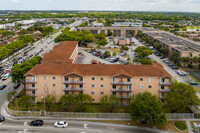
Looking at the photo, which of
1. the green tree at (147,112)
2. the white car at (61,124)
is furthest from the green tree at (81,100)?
the green tree at (147,112)

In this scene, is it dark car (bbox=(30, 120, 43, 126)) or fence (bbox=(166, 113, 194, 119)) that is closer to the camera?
dark car (bbox=(30, 120, 43, 126))

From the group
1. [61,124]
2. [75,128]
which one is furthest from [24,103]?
[75,128]

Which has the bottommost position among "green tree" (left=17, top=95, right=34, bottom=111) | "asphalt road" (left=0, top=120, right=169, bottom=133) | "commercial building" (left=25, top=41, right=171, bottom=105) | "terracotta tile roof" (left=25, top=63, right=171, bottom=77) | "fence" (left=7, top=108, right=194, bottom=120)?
"asphalt road" (left=0, top=120, right=169, bottom=133)

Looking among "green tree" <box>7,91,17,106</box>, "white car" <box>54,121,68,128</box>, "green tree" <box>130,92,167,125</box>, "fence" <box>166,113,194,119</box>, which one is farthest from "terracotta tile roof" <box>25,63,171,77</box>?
"white car" <box>54,121,68,128</box>

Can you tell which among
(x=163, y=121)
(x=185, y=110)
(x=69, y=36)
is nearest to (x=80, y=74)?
(x=163, y=121)

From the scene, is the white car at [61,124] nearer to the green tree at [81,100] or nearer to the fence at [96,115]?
the fence at [96,115]

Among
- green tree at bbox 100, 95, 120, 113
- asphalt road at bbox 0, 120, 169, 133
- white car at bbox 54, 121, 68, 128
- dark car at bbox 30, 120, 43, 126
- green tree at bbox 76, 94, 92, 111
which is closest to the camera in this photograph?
asphalt road at bbox 0, 120, 169, 133

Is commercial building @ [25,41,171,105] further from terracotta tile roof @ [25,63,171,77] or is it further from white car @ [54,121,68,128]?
white car @ [54,121,68,128]
